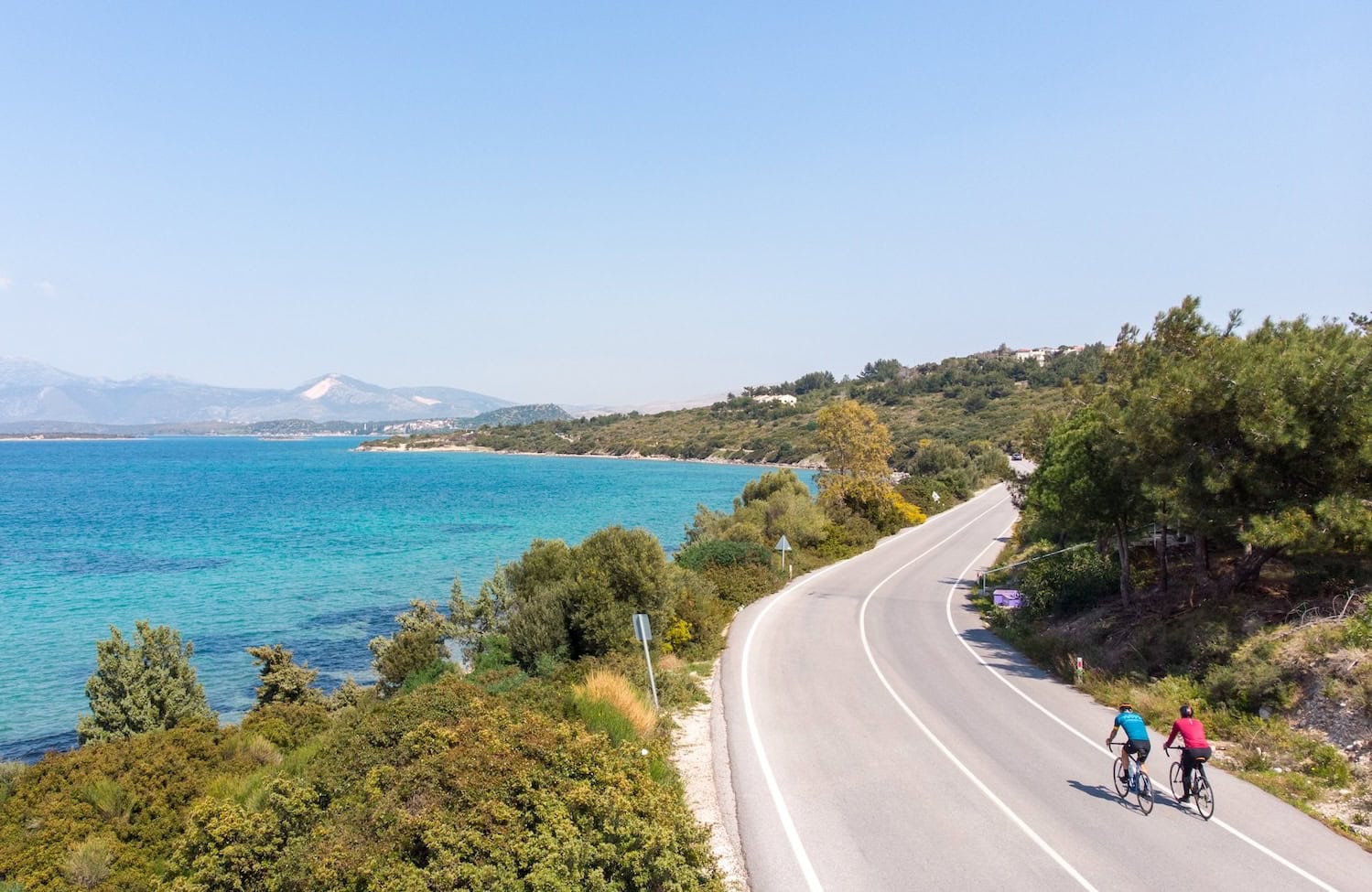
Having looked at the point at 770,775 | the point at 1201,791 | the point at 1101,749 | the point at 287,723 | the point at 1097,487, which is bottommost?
the point at 287,723

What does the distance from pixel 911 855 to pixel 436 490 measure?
300 feet

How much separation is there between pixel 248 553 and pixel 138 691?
37136 millimetres

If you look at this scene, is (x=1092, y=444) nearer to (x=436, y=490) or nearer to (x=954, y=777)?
(x=954, y=777)

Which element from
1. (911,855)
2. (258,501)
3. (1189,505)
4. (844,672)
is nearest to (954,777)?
(911,855)

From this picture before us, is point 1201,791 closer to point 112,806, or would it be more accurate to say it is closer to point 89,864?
point 89,864

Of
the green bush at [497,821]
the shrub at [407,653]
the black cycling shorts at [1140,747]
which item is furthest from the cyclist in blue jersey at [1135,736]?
the shrub at [407,653]

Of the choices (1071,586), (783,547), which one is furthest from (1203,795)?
(783,547)

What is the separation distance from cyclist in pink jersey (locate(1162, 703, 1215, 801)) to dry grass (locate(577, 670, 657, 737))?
24.0 feet

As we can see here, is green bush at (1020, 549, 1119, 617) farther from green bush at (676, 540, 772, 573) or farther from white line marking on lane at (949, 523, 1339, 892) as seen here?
green bush at (676, 540, 772, 573)

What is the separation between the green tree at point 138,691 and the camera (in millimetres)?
16188

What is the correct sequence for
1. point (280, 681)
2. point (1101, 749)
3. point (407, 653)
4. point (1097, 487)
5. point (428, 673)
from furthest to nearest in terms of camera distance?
point (407, 653) < point (280, 681) < point (1097, 487) < point (428, 673) < point (1101, 749)

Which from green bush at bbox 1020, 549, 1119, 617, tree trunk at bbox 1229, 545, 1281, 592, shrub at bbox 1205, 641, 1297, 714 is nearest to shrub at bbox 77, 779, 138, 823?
shrub at bbox 1205, 641, 1297, 714

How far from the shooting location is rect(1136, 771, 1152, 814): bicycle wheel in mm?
9852

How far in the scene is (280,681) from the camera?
19.7 meters
